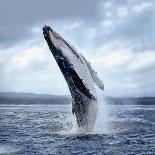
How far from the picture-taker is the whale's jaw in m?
15.4

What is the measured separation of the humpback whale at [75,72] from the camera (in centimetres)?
1545

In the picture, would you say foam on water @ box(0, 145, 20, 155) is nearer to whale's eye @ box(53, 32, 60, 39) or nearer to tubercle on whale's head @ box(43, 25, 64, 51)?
tubercle on whale's head @ box(43, 25, 64, 51)

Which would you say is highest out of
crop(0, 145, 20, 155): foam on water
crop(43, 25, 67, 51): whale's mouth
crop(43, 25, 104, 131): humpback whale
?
crop(43, 25, 67, 51): whale's mouth

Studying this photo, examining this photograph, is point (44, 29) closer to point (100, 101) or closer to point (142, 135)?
point (100, 101)

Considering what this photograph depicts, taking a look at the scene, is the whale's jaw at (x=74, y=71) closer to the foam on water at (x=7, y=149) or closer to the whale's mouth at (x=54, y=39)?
the whale's mouth at (x=54, y=39)

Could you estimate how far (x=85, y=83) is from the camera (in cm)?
1614

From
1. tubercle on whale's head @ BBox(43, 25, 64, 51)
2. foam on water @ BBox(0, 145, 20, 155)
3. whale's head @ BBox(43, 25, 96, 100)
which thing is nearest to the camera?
tubercle on whale's head @ BBox(43, 25, 64, 51)

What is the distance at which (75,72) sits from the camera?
15641 mm

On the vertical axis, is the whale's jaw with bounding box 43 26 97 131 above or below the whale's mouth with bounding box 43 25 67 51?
below

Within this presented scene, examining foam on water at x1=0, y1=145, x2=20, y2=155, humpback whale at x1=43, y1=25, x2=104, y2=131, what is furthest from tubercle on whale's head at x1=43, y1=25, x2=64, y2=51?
foam on water at x1=0, y1=145, x2=20, y2=155

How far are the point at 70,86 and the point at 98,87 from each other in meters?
3.01

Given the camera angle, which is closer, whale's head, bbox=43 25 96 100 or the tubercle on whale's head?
the tubercle on whale's head

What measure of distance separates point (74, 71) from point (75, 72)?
55mm

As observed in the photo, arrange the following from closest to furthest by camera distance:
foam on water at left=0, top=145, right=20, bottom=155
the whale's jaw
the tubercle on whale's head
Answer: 1. the tubercle on whale's head
2. the whale's jaw
3. foam on water at left=0, top=145, right=20, bottom=155
